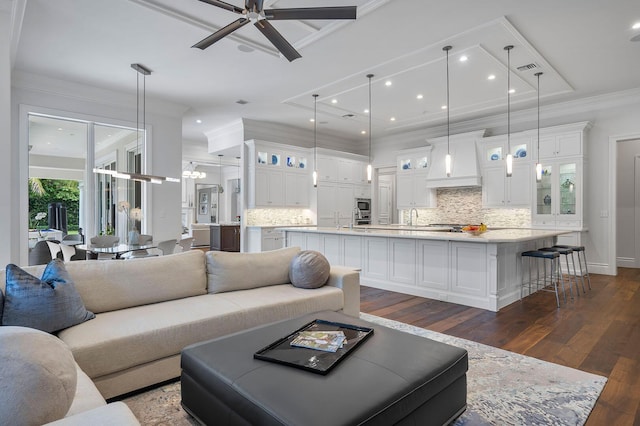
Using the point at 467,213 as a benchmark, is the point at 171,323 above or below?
below

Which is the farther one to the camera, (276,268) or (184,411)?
(276,268)

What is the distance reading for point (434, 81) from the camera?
18.1 ft

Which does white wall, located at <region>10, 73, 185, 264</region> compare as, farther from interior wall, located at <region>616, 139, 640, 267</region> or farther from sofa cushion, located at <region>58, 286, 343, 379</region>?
interior wall, located at <region>616, 139, 640, 267</region>

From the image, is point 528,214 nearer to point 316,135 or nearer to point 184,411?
point 316,135

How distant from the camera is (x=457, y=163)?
770 cm

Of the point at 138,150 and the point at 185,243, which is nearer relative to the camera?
the point at 185,243

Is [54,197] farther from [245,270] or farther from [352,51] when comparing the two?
[352,51]

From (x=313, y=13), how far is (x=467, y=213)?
6.55 m

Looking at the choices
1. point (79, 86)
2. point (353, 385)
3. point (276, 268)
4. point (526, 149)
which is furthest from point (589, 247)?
point (79, 86)

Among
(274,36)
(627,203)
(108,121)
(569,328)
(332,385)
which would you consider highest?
(108,121)

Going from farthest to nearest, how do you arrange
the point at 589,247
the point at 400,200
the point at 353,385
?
the point at 400,200
the point at 589,247
the point at 353,385

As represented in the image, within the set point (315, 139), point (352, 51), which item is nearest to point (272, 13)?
point (352, 51)

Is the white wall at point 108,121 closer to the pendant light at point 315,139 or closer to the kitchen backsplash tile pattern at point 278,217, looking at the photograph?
the kitchen backsplash tile pattern at point 278,217

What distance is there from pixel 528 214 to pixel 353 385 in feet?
22.5
